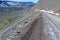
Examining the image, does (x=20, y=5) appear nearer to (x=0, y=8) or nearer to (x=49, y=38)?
(x=0, y=8)

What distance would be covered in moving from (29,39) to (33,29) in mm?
1298

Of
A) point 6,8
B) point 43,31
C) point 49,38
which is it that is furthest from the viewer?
point 6,8

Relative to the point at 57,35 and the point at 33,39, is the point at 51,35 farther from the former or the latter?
the point at 33,39

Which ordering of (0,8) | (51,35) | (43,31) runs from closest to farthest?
1. (51,35)
2. (43,31)
3. (0,8)

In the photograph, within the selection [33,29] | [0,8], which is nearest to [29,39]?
[33,29]

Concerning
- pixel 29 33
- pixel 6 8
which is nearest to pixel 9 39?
pixel 29 33

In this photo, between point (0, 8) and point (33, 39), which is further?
point (0, 8)

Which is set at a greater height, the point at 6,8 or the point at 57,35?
the point at 57,35

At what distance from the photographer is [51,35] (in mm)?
8133

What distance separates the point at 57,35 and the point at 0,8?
50.3 meters

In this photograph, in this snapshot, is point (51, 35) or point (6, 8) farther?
point (6, 8)

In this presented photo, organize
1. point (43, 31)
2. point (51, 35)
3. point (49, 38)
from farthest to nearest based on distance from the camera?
point (43, 31) < point (51, 35) < point (49, 38)

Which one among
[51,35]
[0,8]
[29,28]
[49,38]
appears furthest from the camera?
[0,8]

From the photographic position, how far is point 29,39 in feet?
25.9
